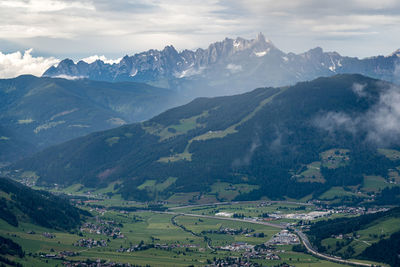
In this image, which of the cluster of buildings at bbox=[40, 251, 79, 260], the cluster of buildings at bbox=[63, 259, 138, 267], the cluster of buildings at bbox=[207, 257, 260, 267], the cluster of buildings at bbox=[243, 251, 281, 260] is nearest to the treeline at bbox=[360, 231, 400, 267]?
the cluster of buildings at bbox=[243, 251, 281, 260]

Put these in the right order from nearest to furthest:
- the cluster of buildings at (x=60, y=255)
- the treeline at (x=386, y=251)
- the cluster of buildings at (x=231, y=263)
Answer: the treeline at (x=386, y=251), the cluster of buildings at (x=231, y=263), the cluster of buildings at (x=60, y=255)

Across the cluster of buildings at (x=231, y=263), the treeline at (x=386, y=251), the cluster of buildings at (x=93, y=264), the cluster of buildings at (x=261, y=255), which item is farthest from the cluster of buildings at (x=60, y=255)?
the treeline at (x=386, y=251)

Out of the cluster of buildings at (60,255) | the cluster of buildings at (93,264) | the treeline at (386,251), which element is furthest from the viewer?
the cluster of buildings at (60,255)

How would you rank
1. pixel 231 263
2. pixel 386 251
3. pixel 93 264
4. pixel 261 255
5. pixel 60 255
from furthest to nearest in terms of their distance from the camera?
1. pixel 261 255
2. pixel 60 255
3. pixel 386 251
4. pixel 231 263
5. pixel 93 264

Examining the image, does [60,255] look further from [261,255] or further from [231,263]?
[261,255]

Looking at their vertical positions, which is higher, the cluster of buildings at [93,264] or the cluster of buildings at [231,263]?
the cluster of buildings at [93,264]

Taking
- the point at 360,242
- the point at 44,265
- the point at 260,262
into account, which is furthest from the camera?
the point at 360,242

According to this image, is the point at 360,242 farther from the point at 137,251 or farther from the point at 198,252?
the point at 137,251

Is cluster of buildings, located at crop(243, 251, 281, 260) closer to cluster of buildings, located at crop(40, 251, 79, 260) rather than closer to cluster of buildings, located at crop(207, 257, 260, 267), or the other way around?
cluster of buildings, located at crop(207, 257, 260, 267)

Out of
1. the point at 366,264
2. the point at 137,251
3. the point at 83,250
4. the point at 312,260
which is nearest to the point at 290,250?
the point at 312,260

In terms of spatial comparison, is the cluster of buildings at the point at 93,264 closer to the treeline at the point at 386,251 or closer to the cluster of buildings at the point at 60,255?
the cluster of buildings at the point at 60,255

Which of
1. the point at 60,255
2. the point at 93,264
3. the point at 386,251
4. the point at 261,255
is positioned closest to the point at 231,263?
the point at 261,255
